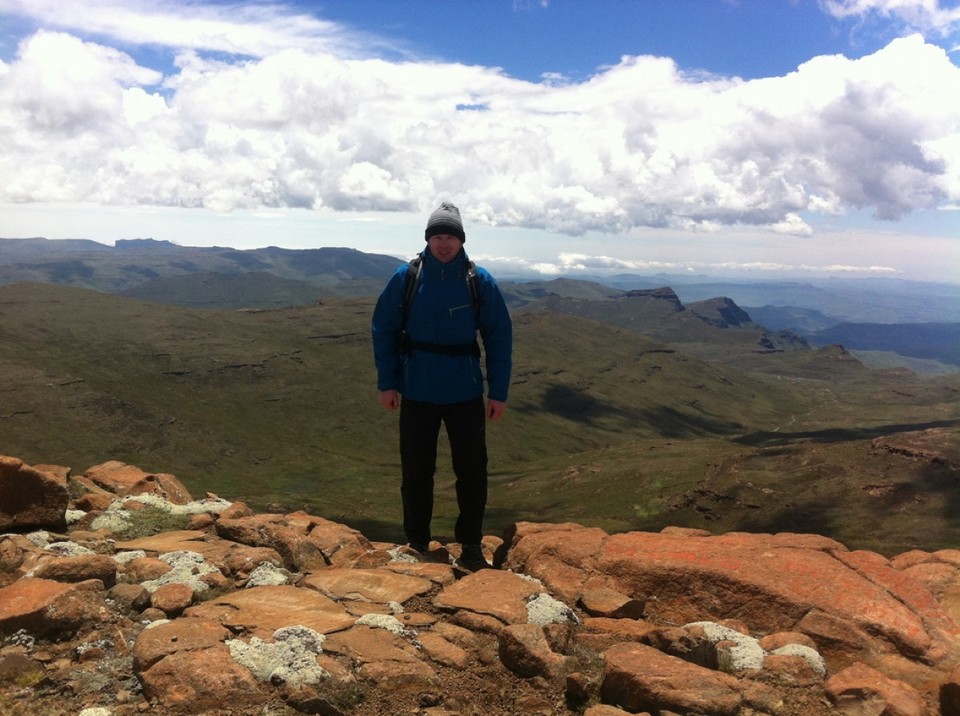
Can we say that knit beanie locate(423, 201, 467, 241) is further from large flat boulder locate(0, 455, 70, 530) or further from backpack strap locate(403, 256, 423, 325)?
large flat boulder locate(0, 455, 70, 530)

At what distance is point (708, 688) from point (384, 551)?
25.7ft

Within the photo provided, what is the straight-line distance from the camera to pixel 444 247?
12.7 metres

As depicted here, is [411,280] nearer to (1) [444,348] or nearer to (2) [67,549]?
(1) [444,348]

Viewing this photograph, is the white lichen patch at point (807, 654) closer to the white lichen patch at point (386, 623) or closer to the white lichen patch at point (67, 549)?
the white lichen patch at point (386, 623)

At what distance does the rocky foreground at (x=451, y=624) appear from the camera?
8.42 meters

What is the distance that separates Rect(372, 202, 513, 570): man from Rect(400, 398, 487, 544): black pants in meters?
0.02

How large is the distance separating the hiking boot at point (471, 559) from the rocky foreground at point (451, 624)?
1.97 feet

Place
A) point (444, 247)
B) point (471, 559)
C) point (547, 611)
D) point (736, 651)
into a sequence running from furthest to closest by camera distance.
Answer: point (471, 559) → point (444, 247) → point (547, 611) → point (736, 651)

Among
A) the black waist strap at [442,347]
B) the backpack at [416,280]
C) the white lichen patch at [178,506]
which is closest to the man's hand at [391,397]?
the black waist strap at [442,347]

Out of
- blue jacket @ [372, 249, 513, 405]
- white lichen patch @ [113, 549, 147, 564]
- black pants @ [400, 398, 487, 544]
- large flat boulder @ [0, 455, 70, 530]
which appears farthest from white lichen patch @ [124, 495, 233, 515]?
blue jacket @ [372, 249, 513, 405]

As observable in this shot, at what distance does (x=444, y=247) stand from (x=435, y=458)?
4.62 m

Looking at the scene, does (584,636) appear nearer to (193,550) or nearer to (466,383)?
(466,383)

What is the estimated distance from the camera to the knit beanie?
12508mm

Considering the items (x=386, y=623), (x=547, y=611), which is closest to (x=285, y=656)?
(x=386, y=623)
